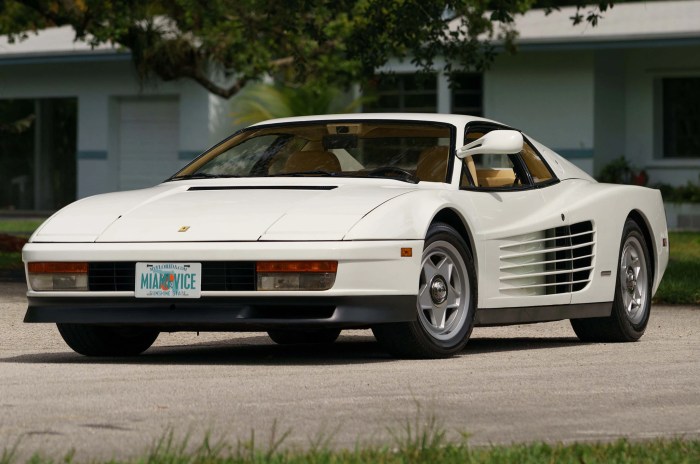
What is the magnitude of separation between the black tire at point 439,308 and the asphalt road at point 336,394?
0.34 ft

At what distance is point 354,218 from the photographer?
7859 millimetres

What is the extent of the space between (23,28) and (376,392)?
65.7ft

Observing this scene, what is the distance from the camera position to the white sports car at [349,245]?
25.7 ft

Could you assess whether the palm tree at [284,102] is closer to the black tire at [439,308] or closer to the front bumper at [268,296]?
the black tire at [439,308]

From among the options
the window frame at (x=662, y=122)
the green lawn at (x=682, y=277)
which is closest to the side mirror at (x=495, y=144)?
the green lawn at (x=682, y=277)

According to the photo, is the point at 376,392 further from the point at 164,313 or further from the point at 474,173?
the point at 474,173

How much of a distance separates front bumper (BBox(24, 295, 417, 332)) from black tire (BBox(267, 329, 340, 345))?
5.82 feet

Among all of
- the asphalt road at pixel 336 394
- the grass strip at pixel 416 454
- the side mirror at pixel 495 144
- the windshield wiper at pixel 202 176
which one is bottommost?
the asphalt road at pixel 336 394

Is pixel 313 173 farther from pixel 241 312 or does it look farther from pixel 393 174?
pixel 241 312

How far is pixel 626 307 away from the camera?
397 inches

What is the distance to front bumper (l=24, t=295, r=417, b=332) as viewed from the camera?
7.79 m

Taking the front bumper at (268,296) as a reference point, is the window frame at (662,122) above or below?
above

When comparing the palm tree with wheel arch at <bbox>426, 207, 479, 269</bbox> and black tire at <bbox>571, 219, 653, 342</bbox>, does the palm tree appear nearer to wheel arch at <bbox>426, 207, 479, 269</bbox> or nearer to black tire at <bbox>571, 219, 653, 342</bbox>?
black tire at <bbox>571, 219, 653, 342</bbox>

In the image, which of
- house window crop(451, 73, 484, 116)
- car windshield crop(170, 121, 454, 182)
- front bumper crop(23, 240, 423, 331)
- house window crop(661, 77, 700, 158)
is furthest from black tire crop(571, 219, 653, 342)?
house window crop(451, 73, 484, 116)
